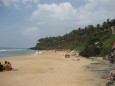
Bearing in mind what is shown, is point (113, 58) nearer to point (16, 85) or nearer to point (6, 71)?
point (6, 71)

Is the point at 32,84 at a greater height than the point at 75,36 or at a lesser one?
lesser

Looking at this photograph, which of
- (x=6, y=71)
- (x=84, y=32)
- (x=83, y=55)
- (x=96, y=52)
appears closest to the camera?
(x=6, y=71)

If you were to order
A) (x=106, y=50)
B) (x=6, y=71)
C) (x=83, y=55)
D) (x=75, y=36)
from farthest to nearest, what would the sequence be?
(x=75, y=36), (x=83, y=55), (x=106, y=50), (x=6, y=71)

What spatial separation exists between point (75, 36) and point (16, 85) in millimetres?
130665

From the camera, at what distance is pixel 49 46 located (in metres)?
193

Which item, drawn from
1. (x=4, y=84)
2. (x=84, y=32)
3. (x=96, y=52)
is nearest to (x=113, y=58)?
(x=96, y=52)

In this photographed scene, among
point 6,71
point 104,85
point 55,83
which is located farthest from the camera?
point 6,71

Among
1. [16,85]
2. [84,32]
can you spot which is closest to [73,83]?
[16,85]

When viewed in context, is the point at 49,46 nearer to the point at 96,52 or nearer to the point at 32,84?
the point at 96,52

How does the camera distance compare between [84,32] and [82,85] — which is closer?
[82,85]

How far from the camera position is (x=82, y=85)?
19.3 metres

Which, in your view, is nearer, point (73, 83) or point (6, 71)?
point (73, 83)

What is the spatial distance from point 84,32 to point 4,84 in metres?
121

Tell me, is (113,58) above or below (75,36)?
below
